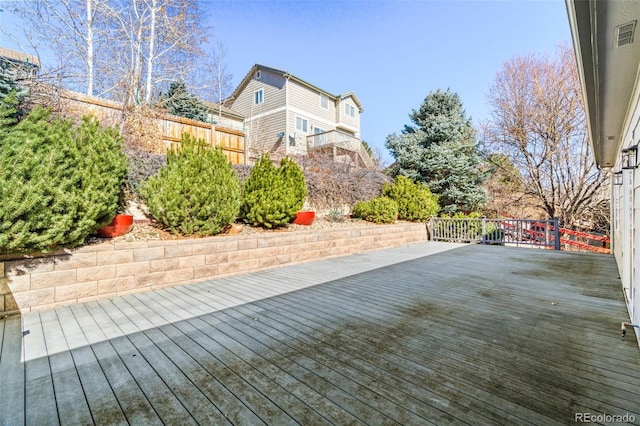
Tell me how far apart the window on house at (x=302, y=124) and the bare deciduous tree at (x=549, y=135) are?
976 cm

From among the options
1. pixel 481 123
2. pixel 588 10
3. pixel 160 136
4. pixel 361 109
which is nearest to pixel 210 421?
pixel 588 10

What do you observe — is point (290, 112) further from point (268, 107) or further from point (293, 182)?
point (293, 182)

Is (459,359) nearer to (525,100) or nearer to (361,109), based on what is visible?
(525,100)

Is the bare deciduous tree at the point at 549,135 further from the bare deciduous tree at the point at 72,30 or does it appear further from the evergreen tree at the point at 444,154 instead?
the bare deciduous tree at the point at 72,30

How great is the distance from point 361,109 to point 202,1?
14.1 m

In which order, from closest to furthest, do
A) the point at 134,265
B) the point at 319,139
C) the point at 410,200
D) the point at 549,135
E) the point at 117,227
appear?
the point at 134,265 → the point at 117,227 → the point at 410,200 → the point at 549,135 → the point at 319,139

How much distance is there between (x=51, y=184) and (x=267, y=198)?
3.40 m

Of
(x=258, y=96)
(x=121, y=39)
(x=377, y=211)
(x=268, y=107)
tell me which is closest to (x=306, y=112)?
(x=268, y=107)

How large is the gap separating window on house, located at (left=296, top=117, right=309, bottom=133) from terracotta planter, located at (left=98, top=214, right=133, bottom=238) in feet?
46.5

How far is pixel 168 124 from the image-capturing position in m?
7.16

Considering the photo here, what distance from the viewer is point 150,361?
90.4 inches

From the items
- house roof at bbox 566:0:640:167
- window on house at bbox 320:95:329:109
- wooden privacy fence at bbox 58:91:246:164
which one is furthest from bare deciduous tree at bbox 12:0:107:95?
window on house at bbox 320:95:329:109

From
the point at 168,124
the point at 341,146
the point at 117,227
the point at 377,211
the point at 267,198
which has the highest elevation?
the point at 341,146

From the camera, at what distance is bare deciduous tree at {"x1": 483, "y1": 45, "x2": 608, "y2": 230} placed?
11.7 m
